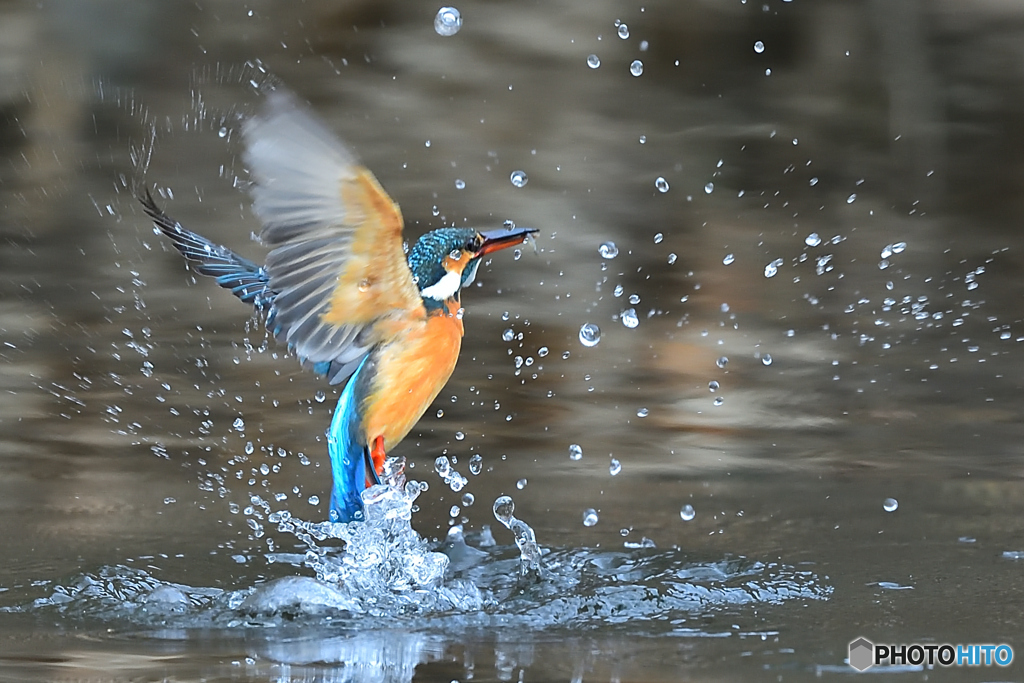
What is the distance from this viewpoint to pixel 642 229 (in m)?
3.69

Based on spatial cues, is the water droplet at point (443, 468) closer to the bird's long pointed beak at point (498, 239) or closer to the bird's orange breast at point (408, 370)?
the bird's orange breast at point (408, 370)

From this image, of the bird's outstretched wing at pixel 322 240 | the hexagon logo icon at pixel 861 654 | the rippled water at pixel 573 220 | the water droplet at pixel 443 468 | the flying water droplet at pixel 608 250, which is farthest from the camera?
the rippled water at pixel 573 220

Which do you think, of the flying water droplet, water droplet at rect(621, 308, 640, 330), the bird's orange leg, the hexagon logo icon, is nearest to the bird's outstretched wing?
the bird's orange leg

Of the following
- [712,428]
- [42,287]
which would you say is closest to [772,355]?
[712,428]

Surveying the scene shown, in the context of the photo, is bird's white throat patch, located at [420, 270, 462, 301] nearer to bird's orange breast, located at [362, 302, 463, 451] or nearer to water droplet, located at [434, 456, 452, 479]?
bird's orange breast, located at [362, 302, 463, 451]

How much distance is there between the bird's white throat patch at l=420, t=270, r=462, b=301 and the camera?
2.02 meters

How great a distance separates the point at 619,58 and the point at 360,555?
2.12 m

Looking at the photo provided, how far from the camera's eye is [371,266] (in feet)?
6.16

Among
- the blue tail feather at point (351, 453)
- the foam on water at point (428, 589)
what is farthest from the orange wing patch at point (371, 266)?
the foam on water at point (428, 589)

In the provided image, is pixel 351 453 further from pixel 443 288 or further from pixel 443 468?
pixel 443 468

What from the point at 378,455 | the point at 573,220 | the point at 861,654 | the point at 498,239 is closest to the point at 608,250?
the point at 573,220

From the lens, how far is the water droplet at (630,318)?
3.70m

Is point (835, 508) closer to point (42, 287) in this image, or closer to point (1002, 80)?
point (1002, 80)

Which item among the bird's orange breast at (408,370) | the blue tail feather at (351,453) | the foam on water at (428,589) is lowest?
the foam on water at (428,589)
